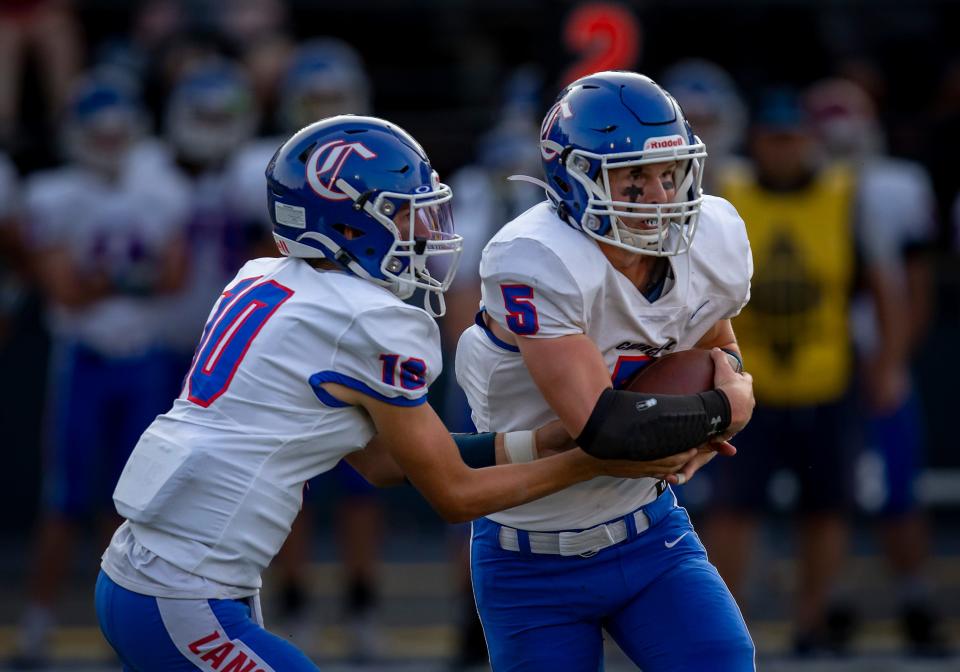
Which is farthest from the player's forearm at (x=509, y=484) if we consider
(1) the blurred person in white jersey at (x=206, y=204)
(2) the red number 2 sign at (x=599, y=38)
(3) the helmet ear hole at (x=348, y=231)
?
(2) the red number 2 sign at (x=599, y=38)

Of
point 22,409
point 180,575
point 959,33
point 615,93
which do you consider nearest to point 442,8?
point 959,33

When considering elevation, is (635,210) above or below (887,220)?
above

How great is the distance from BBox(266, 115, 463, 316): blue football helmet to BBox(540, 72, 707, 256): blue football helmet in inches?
10.9

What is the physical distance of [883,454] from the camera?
634cm

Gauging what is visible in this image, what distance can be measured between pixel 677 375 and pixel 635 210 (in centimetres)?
37

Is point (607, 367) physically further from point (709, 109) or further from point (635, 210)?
point (709, 109)

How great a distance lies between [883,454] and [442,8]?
185 inches

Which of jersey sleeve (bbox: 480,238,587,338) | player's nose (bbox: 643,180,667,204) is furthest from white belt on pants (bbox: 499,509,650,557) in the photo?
player's nose (bbox: 643,180,667,204)

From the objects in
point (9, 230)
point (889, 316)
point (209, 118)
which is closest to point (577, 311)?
point (889, 316)

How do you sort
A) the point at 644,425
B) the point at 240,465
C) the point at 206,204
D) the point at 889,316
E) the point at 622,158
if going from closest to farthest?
the point at 240,465 < the point at 644,425 < the point at 622,158 < the point at 889,316 < the point at 206,204

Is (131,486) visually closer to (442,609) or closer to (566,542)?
(566,542)

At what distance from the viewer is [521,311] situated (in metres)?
3.29

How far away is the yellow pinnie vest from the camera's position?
5938 millimetres

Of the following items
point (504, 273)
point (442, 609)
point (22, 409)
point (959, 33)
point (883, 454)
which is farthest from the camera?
point (959, 33)
